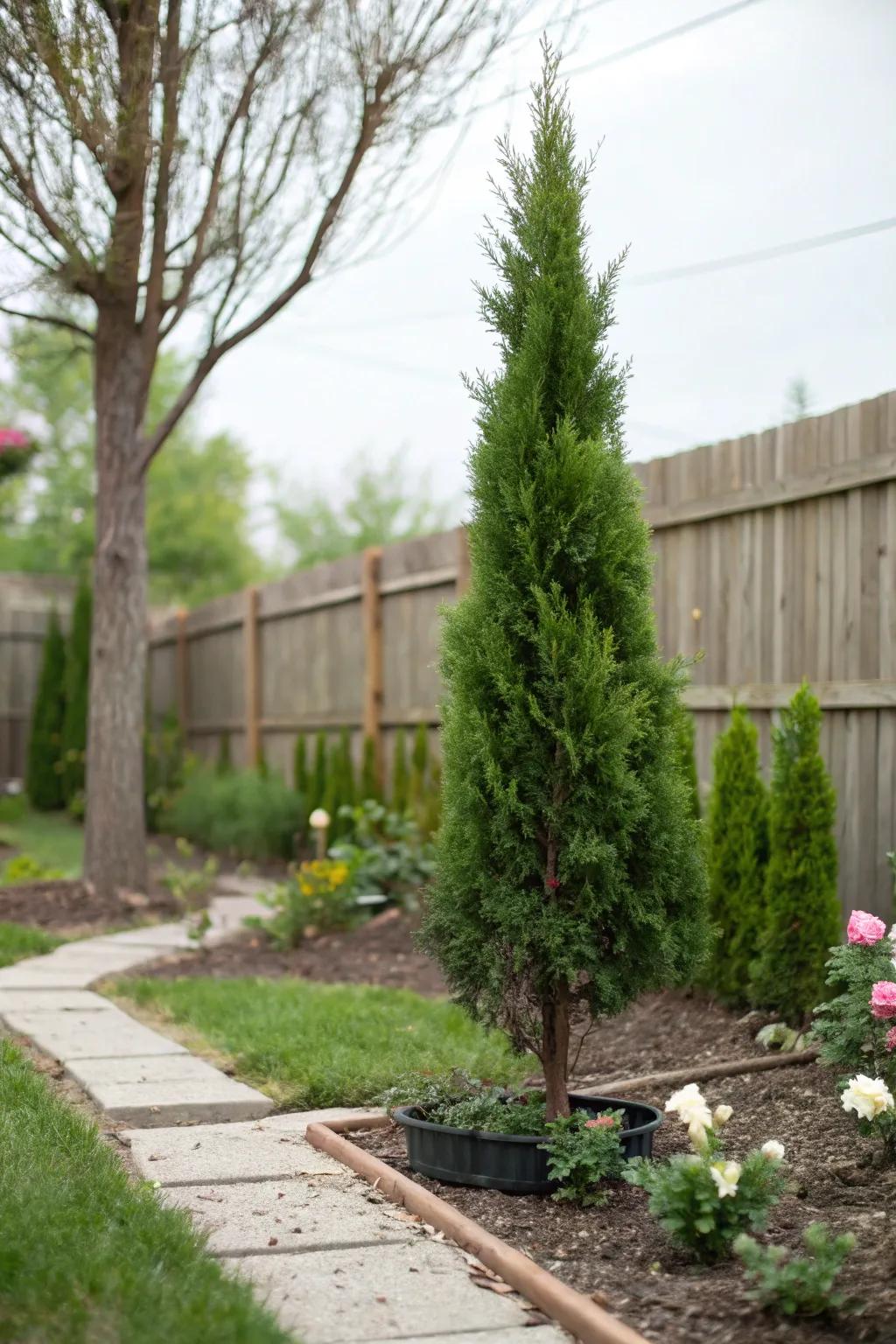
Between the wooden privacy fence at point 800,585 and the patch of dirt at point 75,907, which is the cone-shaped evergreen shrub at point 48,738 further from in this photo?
the wooden privacy fence at point 800,585

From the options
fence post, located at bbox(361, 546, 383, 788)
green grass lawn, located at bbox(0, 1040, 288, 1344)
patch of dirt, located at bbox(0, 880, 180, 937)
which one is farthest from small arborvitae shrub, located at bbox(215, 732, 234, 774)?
green grass lawn, located at bbox(0, 1040, 288, 1344)

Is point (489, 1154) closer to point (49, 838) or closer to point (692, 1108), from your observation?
point (692, 1108)

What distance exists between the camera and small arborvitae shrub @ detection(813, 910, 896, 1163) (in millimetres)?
3395

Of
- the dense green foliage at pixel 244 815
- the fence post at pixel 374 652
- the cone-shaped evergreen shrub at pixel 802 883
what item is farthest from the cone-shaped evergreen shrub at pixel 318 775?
the cone-shaped evergreen shrub at pixel 802 883

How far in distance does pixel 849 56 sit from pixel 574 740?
5.67 m

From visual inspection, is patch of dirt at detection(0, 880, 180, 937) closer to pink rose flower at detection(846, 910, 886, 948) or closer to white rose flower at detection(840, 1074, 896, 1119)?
pink rose flower at detection(846, 910, 886, 948)

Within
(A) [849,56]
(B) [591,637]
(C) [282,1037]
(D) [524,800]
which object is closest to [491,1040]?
(C) [282,1037]

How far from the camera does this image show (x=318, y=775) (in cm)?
1073

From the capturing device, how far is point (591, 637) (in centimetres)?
334

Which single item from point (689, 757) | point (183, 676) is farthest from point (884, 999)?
point (183, 676)

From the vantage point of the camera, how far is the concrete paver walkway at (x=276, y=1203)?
99.8 inches

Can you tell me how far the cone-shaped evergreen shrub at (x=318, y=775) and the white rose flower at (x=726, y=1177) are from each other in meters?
7.98

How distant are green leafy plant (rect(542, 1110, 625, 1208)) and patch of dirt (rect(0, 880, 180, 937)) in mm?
4976

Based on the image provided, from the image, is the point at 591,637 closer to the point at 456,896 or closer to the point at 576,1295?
the point at 456,896
